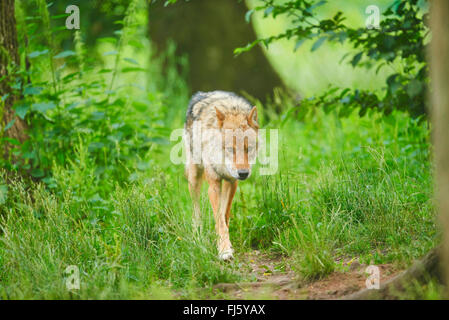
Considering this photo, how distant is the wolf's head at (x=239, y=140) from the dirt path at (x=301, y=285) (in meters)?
1.04

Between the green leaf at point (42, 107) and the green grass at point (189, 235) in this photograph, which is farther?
the green leaf at point (42, 107)

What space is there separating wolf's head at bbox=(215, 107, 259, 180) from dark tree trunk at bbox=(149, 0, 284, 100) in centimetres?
521

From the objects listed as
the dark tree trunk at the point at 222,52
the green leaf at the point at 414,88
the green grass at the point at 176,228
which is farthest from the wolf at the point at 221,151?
the dark tree trunk at the point at 222,52

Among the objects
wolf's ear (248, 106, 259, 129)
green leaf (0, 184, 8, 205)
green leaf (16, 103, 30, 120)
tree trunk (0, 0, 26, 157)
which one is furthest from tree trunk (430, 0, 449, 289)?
tree trunk (0, 0, 26, 157)

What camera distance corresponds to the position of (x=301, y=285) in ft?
12.0

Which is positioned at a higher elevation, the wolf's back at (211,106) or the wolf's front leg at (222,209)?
the wolf's back at (211,106)

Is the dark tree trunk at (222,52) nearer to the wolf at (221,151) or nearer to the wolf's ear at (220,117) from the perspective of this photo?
the wolf at (221,151)

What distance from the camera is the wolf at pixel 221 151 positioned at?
464cm

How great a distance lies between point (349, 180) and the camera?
448 cm

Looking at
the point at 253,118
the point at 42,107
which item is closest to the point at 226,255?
the point at 253,118

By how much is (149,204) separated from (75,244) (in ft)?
2.58

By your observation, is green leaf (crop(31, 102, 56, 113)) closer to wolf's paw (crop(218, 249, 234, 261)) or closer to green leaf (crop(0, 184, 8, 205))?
green leaf (crop(0, 184, 8, 205))

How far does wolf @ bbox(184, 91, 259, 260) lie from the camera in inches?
183

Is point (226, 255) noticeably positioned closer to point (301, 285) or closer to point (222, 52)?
point (301, 285)
